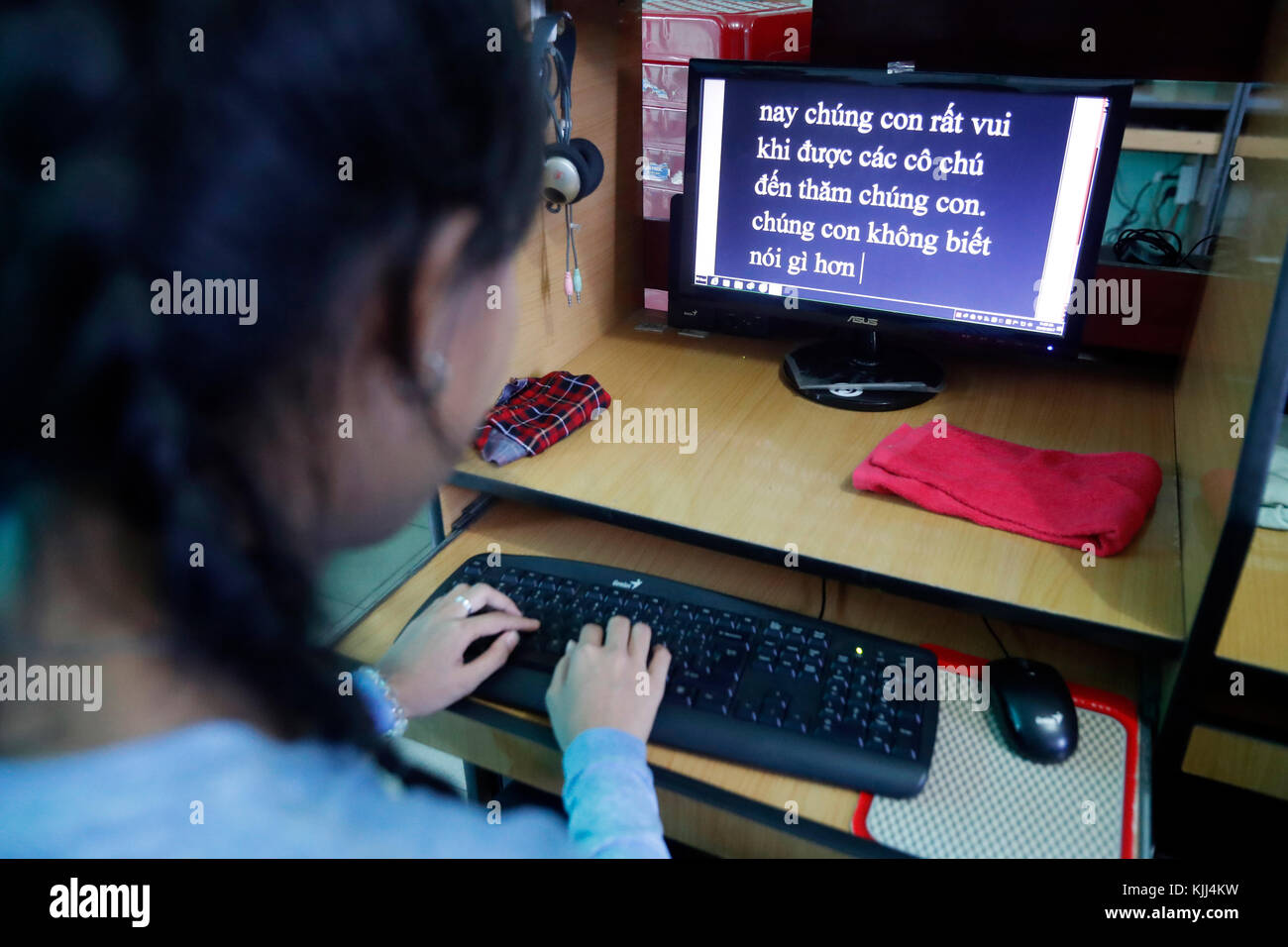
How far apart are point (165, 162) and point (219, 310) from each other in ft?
0.21

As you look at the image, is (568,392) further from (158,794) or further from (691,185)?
(158,794)

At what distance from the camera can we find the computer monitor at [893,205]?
0.97 meters

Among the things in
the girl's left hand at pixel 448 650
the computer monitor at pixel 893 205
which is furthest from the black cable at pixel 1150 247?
the girl's left hand at pixel 448 650

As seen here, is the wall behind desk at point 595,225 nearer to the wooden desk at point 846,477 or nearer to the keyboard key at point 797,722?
the wooden desk at point 846,477

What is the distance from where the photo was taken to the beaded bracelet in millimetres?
788

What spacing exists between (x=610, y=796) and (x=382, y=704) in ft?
0.81

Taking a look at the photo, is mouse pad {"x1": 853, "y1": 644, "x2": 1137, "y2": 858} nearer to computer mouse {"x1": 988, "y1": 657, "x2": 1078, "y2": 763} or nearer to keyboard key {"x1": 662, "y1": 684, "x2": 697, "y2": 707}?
computer mouse {"x1": 988, "y1": 657, "x2": 1078, "y2": 763}

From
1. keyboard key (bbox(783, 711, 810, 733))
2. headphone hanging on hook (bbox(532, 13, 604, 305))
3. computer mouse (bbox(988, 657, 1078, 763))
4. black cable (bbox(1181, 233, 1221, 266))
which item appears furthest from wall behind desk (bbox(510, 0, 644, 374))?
black cable (bbox(1181, 233, 1221, 266))

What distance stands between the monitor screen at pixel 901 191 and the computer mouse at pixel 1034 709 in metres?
0.45

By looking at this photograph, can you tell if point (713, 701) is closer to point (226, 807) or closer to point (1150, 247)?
point (226, 807)

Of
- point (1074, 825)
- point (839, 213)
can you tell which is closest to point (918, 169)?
point (839, 213)

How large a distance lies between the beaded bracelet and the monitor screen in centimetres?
70

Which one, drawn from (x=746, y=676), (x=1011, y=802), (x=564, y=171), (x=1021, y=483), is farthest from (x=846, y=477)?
(x=564, y=171)

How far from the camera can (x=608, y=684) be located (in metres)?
0.78
